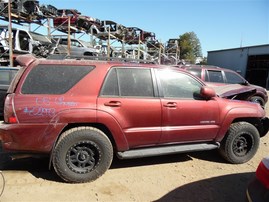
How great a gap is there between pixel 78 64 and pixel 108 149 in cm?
130

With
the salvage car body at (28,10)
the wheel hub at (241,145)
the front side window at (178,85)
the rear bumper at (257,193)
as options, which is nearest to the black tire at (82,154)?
the front side window at (178,85)

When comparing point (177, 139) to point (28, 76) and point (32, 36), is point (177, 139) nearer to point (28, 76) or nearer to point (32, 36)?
point (28, 76)

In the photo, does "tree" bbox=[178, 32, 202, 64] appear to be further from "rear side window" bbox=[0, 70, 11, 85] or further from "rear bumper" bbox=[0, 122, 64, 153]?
"rear bumper" bbox=[0, 122, 64, 153]

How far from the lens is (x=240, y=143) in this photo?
4852mm

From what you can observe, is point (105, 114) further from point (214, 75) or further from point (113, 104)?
point (214, 75)

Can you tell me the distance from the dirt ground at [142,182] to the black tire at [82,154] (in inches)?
5.9

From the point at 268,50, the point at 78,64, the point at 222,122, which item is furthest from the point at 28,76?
the point at 268,50

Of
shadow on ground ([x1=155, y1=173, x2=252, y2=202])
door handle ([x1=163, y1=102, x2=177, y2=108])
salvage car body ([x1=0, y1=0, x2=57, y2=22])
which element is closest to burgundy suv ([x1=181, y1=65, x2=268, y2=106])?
door handle ([x1=163, y1=102, x2=177, y2=108])

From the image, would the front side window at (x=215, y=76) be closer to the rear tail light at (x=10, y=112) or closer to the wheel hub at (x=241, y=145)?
the wheel hub at (x=241, y=145)

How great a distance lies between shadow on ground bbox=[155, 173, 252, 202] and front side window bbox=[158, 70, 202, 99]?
1.36 metres

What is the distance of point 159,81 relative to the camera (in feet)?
14.1

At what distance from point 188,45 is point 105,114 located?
63.5 meters

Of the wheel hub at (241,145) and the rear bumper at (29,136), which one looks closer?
the rear bumper at (29,136)

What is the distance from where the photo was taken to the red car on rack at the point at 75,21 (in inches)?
650
